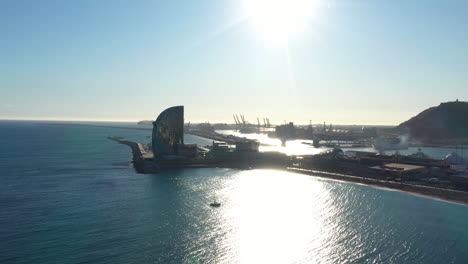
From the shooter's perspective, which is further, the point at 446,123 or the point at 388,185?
the point at 446,123

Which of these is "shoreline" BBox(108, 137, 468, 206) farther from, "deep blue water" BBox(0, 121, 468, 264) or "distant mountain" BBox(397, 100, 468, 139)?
"distant mountain" BBox(397, 100, 468, 139)

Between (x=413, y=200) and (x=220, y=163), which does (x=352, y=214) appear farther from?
(x=220, y=163)

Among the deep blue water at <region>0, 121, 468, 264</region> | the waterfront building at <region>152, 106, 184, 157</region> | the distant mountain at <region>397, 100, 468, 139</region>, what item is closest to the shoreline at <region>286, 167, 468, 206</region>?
the deep blue water at <region>0, 121, 468, 264</region>

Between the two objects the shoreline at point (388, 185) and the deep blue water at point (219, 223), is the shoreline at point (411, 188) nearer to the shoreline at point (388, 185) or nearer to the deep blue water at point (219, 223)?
the shoreline at point (388, 185)

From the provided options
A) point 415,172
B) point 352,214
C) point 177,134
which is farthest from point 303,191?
point 177,134

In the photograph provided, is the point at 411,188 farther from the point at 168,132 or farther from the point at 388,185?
the point at 168,132

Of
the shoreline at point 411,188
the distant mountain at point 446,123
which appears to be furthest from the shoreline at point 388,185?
the distant mountain at point 446,123

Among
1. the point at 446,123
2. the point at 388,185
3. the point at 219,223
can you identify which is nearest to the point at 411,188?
the point at 388,185
